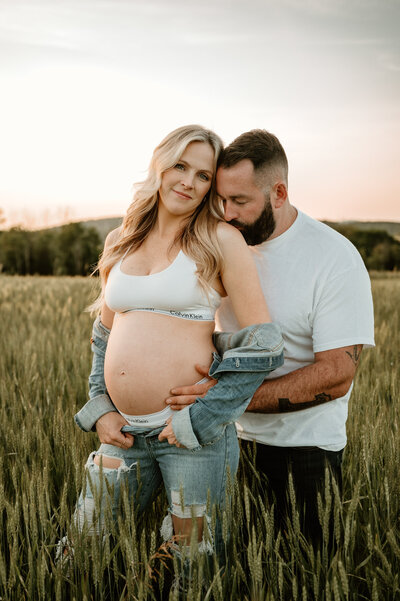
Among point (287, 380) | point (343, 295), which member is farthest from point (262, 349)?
point (343, 295)

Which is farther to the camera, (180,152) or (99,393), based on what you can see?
(99,393)

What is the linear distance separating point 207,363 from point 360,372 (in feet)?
7.85

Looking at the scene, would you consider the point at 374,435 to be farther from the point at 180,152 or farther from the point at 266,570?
the point at 180,152

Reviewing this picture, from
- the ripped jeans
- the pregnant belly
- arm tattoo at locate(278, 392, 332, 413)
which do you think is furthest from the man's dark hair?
the ripped jeans

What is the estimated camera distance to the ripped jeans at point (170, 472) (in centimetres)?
174

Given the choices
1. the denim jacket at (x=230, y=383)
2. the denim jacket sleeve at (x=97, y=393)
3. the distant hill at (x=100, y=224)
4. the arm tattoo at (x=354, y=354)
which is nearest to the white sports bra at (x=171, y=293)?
the denim jacket at (x=230, y=383)

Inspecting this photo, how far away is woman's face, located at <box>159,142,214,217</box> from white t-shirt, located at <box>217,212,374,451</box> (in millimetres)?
455

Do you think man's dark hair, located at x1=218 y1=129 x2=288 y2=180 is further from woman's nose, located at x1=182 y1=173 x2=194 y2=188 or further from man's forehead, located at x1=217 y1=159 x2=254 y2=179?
woman's nose, located at x1=182 y1=173 x2=194 y2=188

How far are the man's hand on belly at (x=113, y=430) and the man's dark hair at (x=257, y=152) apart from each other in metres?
1.07

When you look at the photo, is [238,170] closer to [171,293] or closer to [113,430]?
[171,293]

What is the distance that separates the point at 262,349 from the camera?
178 cm

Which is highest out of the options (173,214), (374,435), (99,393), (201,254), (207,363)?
(173,214)

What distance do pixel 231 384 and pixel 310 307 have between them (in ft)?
1.97

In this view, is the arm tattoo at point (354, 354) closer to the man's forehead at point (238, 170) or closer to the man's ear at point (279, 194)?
the man's ear at point (279, 194)
